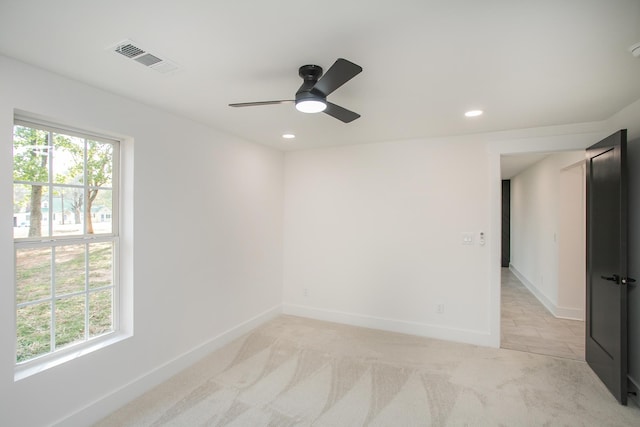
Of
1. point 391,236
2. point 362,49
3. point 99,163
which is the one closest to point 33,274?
point 99,163

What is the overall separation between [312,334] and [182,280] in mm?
1693

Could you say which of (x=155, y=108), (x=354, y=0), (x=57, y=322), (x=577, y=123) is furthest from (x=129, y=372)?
(x=577, y=123)

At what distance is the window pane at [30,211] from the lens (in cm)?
198

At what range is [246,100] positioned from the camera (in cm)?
248

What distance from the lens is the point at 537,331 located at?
386 centimetres

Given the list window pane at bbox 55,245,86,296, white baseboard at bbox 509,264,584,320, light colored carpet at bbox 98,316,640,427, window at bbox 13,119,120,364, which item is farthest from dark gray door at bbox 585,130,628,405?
window pane at bbox 55,245,86,296

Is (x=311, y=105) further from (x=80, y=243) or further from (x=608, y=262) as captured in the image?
(x=608, y=262)

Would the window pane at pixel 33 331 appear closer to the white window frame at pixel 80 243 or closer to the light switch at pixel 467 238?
the white window frame at pixel 80 243

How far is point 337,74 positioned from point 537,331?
4.10 meters

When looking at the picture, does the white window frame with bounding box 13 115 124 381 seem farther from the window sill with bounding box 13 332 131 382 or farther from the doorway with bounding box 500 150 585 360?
the doorway with bounding box 500 150 585 360

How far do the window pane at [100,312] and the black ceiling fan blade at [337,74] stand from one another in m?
2.31

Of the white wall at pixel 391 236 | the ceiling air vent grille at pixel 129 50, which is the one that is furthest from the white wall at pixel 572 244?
the ceiling air vent grille at pixel 129 50

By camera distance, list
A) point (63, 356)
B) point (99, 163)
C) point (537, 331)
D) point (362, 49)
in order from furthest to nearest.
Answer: point (537, 331) → point (99, 163) → point (63, 356) → point (362, 49)

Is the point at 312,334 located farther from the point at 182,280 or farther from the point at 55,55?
the point at 55,55
